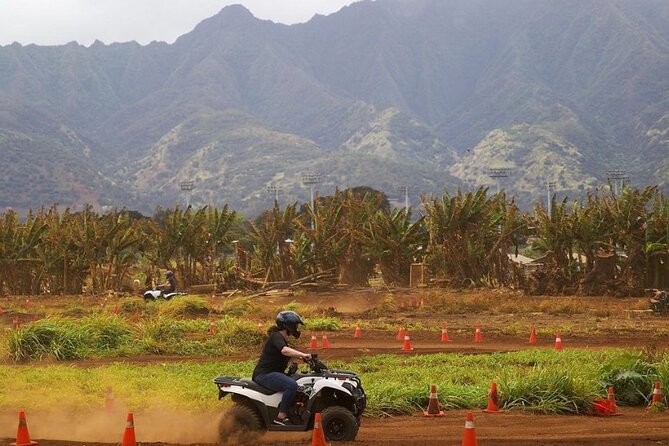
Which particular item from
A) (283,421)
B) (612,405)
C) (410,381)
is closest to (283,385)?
(283,421)

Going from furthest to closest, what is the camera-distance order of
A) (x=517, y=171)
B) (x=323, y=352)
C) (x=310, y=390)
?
(x=517, y=171)
(x=323, y=352)
(x=310, y=390)

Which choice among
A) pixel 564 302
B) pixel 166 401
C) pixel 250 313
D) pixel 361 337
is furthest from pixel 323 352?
pixel 564 302

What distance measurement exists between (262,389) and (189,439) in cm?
→ 105

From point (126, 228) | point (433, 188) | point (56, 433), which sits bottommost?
point (56, 433)

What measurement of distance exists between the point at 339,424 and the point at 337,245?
97.9 feet

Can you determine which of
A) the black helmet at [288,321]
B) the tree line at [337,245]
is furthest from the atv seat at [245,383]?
the tree line at [337,245]

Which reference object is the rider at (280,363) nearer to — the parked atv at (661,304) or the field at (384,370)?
the field at (384,370)

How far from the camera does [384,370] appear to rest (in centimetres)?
1747

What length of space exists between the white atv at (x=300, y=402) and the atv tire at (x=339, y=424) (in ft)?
0.32

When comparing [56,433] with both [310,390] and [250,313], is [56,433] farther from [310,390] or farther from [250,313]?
[250,313]

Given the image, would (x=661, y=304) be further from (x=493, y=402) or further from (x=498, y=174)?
(x=498, y=174)

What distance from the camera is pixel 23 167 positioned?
16375 centimetres

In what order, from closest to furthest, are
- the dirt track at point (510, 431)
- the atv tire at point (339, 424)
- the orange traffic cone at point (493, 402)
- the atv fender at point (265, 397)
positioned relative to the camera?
the atv tire at point (339, 424), the dirt track at point (510, 431), the atv fender at point (265, 397), the orange traffic cone at point (493, 402)

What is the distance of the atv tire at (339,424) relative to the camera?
11.3 m
